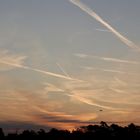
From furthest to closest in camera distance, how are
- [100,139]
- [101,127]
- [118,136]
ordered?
[101,127] < [118,136] < [100,139]

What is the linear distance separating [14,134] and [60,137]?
23.6 meters

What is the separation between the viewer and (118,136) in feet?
537

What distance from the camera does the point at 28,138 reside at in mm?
160375

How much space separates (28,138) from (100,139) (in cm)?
3493

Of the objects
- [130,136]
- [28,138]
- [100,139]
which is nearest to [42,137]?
[28,138]

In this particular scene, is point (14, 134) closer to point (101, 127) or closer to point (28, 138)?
point (28, 138)

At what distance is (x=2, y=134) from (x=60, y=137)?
29995mm

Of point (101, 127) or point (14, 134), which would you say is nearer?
point (14, 134)

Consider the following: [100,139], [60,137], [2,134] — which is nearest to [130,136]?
[100,139]

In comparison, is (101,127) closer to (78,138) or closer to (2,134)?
(78,138)

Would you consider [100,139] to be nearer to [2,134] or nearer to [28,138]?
[28,138]

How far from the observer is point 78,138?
160 m

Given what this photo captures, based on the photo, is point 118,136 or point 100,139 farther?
point 118,136

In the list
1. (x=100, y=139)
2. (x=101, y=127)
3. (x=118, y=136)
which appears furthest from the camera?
(x=101, y=127)
